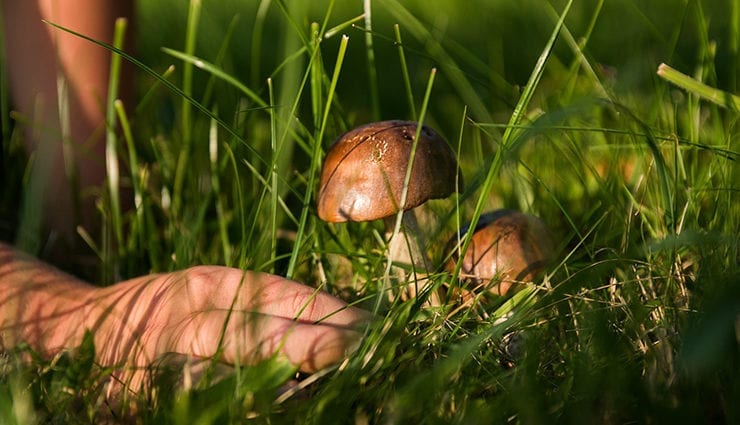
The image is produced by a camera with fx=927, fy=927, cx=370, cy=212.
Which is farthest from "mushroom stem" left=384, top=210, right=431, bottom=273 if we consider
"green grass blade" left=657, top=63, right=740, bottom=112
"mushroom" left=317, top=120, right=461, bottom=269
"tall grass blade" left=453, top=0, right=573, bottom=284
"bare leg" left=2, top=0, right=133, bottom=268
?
"bare leg" left=2, top=0, right=133, bottom=268

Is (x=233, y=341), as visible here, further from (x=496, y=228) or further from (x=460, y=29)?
(x=460, y=29)

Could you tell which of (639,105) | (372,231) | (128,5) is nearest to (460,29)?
(639,105)

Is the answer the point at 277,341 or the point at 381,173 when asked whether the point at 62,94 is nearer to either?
the point at 381,173

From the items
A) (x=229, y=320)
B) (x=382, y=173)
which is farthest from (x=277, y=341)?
(x=382, y=173)

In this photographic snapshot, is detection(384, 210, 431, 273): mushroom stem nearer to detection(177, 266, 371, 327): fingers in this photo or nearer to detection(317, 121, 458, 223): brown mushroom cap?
detection(317, 121, 458, 223): brown mushroom cap

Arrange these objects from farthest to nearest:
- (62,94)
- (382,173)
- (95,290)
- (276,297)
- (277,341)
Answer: (62,94) < (95,290) < (382,173) < (276,297) < (277,341)
